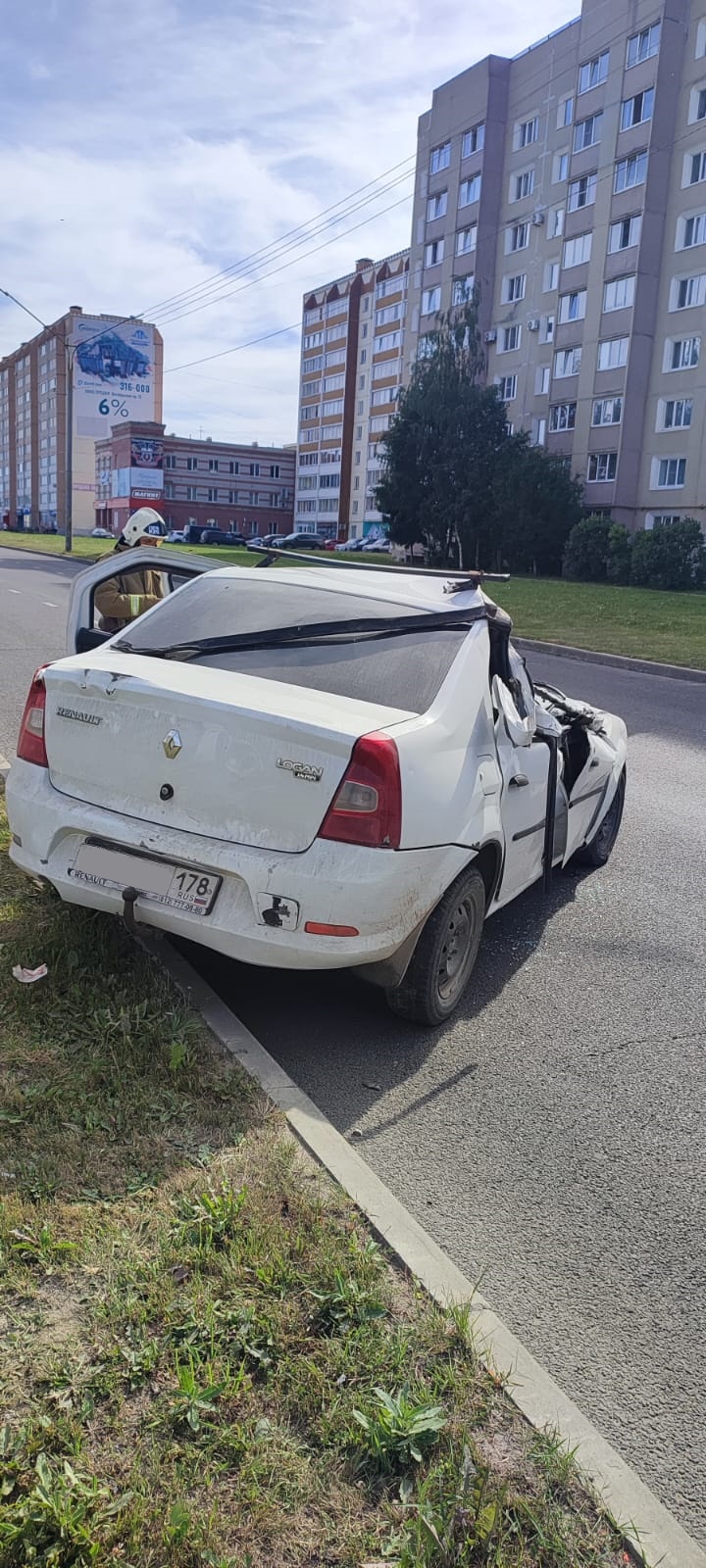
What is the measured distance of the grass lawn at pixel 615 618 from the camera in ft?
59.2

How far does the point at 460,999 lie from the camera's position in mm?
4426

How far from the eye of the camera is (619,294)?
4422cm

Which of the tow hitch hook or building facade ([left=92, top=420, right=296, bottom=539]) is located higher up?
building facade ([left=92, top=420, right=296, bottom=539])

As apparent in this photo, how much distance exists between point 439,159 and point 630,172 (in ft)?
54.4

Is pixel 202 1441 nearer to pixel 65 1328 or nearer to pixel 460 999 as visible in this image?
pixel 65 1328

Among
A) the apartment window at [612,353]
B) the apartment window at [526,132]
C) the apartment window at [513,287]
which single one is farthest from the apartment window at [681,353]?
the apartment window at [526,132]

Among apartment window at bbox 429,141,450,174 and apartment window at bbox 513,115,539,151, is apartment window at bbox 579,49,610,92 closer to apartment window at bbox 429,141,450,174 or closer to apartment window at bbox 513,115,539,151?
apartment window at bbox 513,115,539,151

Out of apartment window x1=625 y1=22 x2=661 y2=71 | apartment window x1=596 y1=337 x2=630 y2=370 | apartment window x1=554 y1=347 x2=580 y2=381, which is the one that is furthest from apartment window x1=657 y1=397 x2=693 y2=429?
apartment window x1=625 y1=22 x2=661 y2=71

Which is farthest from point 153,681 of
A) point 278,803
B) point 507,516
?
point 507,516

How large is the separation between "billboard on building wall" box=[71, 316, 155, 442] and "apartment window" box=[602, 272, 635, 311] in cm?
8104

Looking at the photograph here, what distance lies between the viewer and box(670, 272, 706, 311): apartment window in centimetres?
4134

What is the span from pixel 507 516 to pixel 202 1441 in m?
44.5

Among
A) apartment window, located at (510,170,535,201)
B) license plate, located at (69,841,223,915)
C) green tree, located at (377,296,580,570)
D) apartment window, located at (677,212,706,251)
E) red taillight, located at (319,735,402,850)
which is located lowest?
license plate, located at (69,841,223,915)

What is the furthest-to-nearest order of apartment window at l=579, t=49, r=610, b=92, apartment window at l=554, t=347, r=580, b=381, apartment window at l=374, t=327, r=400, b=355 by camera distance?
apartment window at l=374, t=327, r=400, b=355 < apartment window at l=554, t=347, r=580, b=381 < apartment window at l=579, t=49, r=610, b=92
